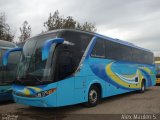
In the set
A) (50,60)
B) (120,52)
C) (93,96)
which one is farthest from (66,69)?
(120,52)

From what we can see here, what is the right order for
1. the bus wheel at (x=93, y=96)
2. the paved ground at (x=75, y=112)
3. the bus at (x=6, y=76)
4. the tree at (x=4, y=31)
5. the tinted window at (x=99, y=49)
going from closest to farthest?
1. the paved ground at (x=75, y=112)
2. the bus wheel at (x=93, y=96)
3. the tinted window at (x=99, y=49)
4. the bus at (x=6, y=76)
5. the tree at (x=4, y=31)

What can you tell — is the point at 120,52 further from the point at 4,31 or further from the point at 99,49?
the point at 4,31

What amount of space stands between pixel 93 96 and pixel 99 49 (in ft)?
7.11

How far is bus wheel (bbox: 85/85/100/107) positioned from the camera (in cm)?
1102

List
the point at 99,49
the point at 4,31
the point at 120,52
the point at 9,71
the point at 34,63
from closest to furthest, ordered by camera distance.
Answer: the point at 34,63 → the point at 99,49 → the point at 9,71 → the point at 120,52 → the point at 4,31

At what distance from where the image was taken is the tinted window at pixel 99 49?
37.3 feet

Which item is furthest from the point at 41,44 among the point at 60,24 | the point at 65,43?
the point at 60,24

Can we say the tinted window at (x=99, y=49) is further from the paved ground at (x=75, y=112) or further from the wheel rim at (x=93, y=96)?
the paved ground at (x=75, y=112)

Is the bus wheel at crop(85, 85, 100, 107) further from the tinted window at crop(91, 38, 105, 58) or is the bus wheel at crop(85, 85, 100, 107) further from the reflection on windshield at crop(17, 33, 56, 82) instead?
the reflection on windshield at crop(17, 33, 56, 82)

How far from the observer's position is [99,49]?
11766 millimetres

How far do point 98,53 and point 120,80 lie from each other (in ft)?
9.93

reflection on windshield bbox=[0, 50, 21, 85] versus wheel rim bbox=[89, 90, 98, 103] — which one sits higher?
reflection on windshield bbox=[0, 50, 21, 85]

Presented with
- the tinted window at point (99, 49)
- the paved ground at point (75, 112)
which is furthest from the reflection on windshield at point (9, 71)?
the tinted window at point (99, 49)

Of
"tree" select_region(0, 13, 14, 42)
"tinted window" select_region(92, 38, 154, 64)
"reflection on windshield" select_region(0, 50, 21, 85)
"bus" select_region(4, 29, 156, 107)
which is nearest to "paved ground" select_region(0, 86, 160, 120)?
"bus" select_region(4, 29, 156, 107)
